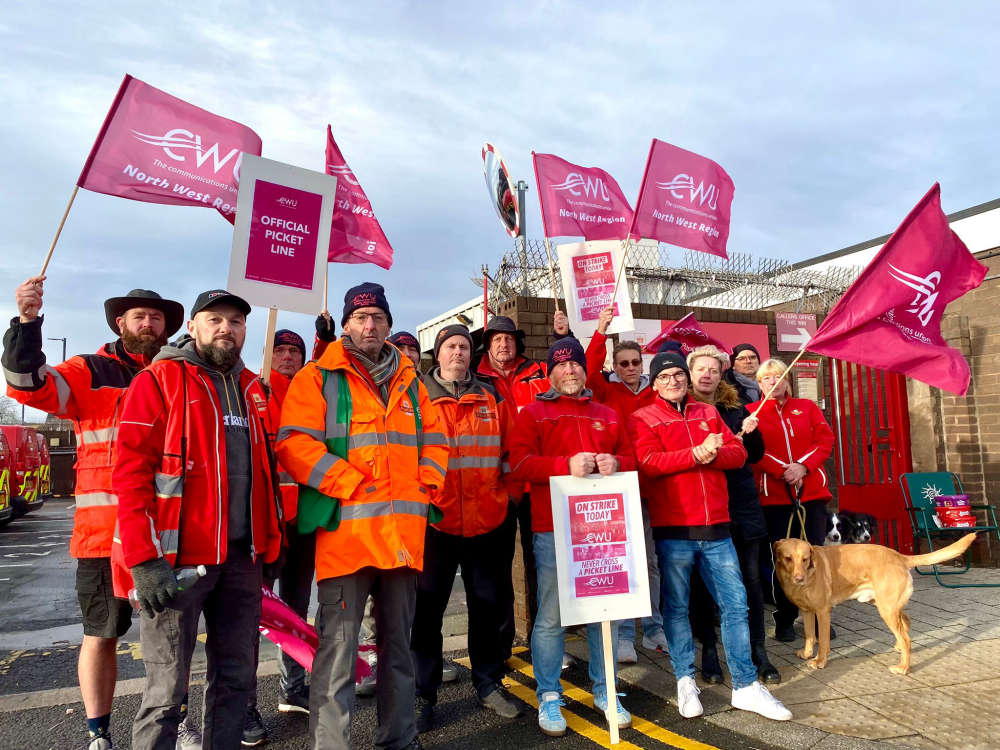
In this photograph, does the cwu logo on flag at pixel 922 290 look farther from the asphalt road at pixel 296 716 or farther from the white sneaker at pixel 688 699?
the asphalt road at pixel 296 716

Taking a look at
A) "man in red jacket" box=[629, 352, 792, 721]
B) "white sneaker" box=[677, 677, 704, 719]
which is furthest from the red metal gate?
"white sneaker" box=[677, 677, 704, 719]

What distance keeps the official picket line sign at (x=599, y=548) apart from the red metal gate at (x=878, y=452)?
5.19 metres

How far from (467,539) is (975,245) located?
1055 centimetres

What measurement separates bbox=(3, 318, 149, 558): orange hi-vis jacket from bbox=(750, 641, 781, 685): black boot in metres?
3.82

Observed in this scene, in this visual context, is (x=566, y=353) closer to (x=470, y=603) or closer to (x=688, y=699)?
(x=470, y=603)

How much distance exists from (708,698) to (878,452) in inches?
200

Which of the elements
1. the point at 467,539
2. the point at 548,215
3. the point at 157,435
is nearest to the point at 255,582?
the point at 157,435

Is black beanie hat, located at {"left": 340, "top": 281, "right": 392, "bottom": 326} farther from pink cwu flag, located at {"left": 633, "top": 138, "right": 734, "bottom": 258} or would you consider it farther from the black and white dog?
the black and white dog

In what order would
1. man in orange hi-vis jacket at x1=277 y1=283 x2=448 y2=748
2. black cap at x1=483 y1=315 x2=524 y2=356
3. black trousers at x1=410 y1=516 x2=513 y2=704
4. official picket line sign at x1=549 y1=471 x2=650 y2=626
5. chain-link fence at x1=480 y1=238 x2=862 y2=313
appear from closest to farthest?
1. man in orange hi-vis jacket at x1=277 y1=283 x2=448 y2=748
2. official picket line sign at x1=549 y1=471 x2=650 y2=626
3. black trousers at x1=410 y1=516 x2=513 y2=704
4. black cap at x1=483 y1=315 x2=524 y2=356
5. chain-link fence at x1=480 y1=238 x2=862 y2=313

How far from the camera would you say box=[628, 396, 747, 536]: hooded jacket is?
4.12m

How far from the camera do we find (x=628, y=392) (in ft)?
17.5

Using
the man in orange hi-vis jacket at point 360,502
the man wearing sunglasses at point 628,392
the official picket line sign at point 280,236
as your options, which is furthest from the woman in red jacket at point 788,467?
the official picket line sign at point 280,236

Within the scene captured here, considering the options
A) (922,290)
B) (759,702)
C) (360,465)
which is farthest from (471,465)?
(922,290)

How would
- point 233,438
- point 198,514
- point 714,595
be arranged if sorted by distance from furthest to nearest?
point 714,595 → point 233,438 → point 198,514
